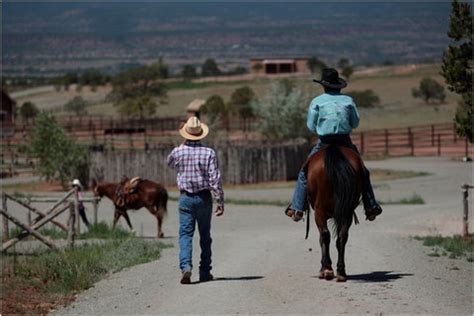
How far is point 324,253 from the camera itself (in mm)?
13297

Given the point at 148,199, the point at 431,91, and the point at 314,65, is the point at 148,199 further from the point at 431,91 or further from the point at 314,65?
the point at 314,65

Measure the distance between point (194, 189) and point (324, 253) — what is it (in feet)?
6.19

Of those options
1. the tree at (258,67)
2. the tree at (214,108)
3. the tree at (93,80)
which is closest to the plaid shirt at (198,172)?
the tree at (214,108)

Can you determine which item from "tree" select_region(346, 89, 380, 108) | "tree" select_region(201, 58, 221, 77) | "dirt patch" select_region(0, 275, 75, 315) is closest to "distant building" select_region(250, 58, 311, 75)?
"tree" select_region(201, 58, 221, 77)

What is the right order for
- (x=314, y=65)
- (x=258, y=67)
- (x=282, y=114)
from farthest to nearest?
(x=258, y=67), (x=314, y=65), (x=282, y=114)

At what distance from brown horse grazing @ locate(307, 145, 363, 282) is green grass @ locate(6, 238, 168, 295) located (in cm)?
390

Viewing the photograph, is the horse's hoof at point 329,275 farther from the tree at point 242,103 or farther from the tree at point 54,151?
the tree at point 242,103

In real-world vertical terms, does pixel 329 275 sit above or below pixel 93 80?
below

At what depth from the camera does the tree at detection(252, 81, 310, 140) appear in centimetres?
6166

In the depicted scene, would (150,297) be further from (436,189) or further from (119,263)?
(436,189)

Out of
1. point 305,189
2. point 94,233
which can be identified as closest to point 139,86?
point 94,233

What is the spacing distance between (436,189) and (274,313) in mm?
31739

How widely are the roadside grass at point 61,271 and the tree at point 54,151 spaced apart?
98.8ft

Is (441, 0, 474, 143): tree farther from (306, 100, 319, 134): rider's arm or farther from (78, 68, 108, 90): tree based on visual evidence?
(78, 68, 108, 90): tree
